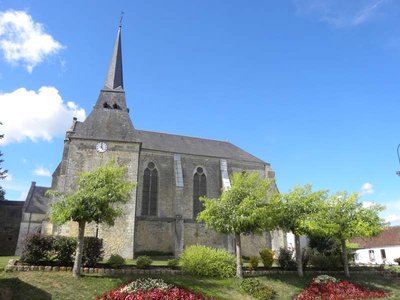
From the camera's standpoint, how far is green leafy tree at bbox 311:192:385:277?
16.8m

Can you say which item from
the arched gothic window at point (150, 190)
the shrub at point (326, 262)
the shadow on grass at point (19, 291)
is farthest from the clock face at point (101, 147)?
the shrub at point (326, 262)

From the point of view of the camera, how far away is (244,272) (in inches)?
594

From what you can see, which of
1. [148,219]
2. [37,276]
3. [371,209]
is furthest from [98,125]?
[371,209]

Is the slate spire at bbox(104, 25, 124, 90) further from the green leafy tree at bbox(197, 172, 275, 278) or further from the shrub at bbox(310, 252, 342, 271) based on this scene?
the shrub at bbox(310, 252, 342, 271)

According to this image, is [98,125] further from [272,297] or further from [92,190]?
[272,297]

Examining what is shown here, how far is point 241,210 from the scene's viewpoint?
14656mm

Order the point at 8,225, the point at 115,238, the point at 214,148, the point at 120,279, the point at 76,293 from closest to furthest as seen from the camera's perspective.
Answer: the point at 76,293
the point at 120,279
the point at 115,238
the point at 8,225
the point at 214,148

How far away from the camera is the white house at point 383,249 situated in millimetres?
33938

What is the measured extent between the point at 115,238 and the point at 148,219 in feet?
14.9

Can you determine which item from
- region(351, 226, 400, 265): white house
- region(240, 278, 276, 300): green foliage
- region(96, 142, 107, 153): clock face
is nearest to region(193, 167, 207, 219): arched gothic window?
region(96, 142, 107, 153): clock face

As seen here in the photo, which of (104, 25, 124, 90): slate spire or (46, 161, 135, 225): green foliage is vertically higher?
(104, 25, 124, 90): slate spire

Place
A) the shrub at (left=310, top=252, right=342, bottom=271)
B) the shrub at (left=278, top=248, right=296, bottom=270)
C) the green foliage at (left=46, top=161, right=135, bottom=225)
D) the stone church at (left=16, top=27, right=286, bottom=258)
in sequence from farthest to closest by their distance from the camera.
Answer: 1. the stone church at (left=16, top=27, right=286, bottom=258)
2. the shrub at (left=310, top=252, right=342, bottom=271)
3. the shrub at (left=278, top=248, right=296, bottom=270)
4. the green foliage at (left=46, top=161, right=135, bottom=225)

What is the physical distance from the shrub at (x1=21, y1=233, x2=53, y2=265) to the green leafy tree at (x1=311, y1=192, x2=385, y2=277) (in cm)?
1180

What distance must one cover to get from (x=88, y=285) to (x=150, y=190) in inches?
636
